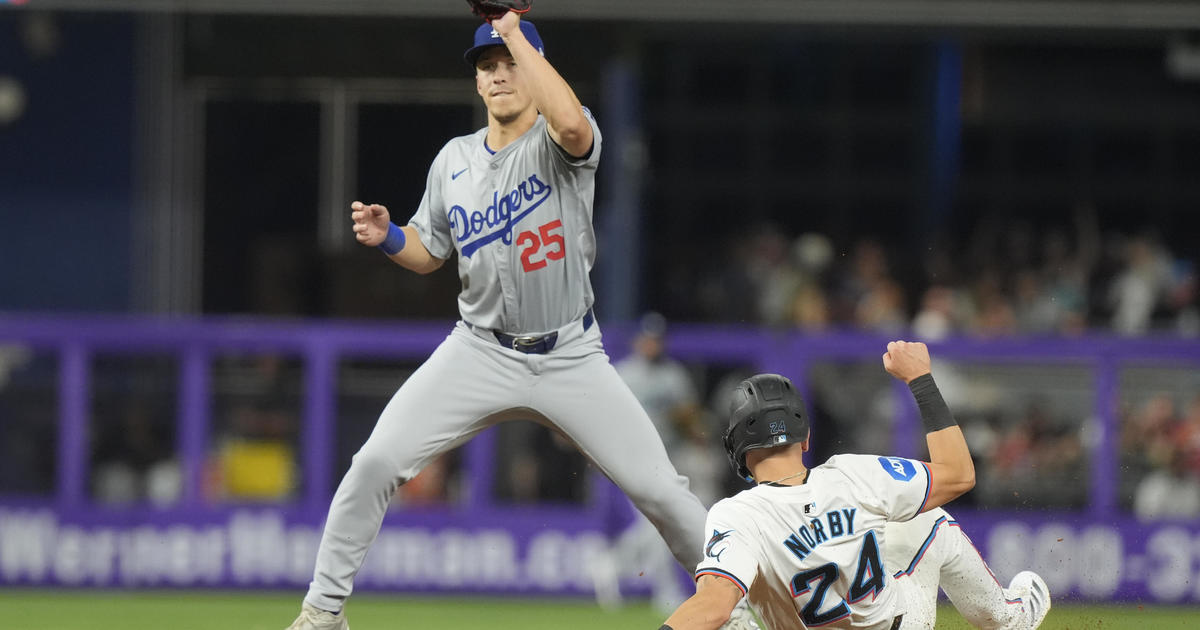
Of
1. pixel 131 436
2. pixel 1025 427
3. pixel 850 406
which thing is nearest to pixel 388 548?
pixel 131 436

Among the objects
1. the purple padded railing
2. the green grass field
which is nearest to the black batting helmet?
the green grass field

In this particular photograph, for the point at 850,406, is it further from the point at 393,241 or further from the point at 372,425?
the point at 393,241

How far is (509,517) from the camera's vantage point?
41.6 feet

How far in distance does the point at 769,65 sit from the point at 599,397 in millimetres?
15395

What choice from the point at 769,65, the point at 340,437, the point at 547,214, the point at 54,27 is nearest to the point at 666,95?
the point at 769,65

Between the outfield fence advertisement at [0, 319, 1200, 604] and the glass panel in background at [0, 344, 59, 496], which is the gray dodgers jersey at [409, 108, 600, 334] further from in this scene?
the glass panel in background at [0, 344, 59, 496]

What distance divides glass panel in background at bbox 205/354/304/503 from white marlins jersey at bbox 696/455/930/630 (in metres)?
8.40

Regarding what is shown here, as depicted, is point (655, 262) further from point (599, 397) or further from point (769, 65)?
point (599, 397)

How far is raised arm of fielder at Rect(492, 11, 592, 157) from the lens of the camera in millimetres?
5297

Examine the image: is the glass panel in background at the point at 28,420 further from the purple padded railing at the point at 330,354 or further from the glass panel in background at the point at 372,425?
the glass panel in background at the point at 372,425

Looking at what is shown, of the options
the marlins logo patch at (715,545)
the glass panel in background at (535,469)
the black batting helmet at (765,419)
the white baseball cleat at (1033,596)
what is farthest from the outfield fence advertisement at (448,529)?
the marlins logo patch at (715,545)

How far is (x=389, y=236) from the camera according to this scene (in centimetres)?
580

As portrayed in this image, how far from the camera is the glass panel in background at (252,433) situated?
41.8 ft

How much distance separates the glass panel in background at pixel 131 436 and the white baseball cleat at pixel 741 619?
8130 millimetres
